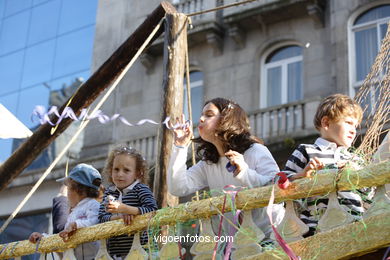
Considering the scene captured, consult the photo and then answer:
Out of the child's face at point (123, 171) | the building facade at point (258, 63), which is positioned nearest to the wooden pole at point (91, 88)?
the child's face at point (123, 171)

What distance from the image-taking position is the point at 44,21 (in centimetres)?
1914

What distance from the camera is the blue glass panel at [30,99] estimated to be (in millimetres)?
18062

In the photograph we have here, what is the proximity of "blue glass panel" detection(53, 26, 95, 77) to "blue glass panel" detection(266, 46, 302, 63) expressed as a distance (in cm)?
516

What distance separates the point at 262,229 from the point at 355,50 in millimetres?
10847

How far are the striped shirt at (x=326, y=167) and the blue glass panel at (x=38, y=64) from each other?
15.1 m

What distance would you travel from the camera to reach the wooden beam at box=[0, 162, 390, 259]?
3.25 m

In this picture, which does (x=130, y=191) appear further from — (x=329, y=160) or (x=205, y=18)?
(x=205, y=18)

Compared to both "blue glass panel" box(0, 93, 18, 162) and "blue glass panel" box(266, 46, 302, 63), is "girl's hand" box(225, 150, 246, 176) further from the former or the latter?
"blue glass panel" box(0, 93, 18, 162)

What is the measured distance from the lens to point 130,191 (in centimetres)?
467

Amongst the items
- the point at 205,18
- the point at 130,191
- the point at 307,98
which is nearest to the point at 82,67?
the point at 205,18

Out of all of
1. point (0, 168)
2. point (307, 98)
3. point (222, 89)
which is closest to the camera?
point (0, 168)

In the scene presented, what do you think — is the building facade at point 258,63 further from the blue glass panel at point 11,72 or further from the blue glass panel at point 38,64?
the blue glass panel at point 11,72

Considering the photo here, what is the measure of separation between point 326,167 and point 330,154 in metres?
0.23

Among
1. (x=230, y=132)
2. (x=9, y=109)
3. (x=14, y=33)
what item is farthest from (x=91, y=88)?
(x=14, y=33)
